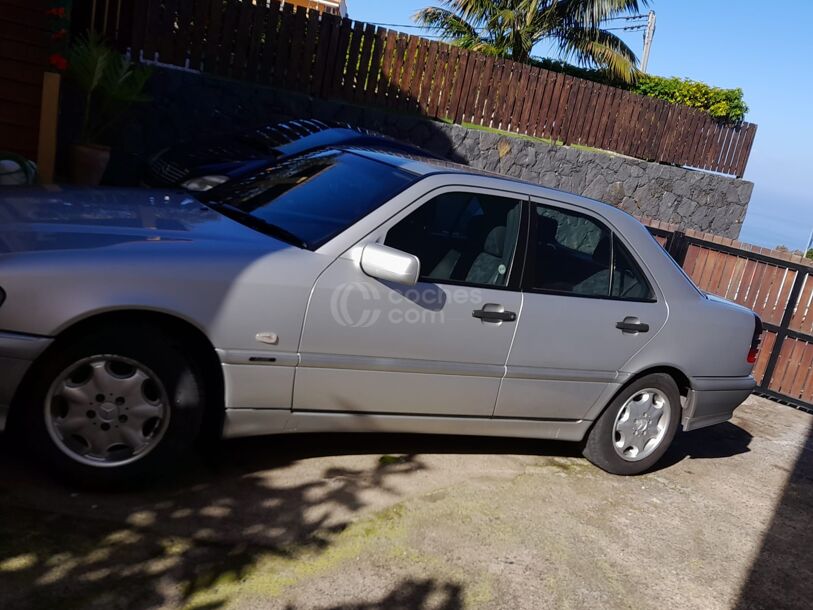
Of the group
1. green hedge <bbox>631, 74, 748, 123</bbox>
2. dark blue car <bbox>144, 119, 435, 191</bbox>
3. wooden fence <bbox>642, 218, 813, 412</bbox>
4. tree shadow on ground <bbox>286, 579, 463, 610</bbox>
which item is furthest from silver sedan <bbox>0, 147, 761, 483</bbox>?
green hedge <bbox>631, 74, 748, 123</bbox>

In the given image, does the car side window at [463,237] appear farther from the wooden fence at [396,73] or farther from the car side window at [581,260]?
the wooden fence at [396,73]

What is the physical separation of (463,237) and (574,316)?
81cm

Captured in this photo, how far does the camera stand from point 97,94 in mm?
10258

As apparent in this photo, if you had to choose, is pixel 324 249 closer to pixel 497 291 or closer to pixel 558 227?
pixel 497 291

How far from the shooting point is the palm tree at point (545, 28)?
75.1ft

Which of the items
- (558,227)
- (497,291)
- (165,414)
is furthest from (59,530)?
(558,227)

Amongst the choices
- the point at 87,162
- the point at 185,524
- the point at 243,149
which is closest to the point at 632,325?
the point at 185,524

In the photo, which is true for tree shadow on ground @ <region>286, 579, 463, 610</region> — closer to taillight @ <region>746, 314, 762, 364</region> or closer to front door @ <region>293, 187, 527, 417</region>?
front door @ <region>293, 187, 527, 417</region>

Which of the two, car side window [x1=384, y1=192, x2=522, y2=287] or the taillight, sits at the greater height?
car side window [x1=384, y1=192, x2=522, y2=287]

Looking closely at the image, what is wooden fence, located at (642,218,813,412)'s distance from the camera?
8.50m

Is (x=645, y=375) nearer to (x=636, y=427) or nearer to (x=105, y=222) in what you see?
(x=636, y=427)

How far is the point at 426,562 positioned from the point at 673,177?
48.1 ft

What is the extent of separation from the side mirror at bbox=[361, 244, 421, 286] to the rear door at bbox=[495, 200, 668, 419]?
929 mm

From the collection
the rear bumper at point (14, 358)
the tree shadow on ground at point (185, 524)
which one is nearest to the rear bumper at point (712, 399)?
the tree shadow on ground at point (185, 524)
